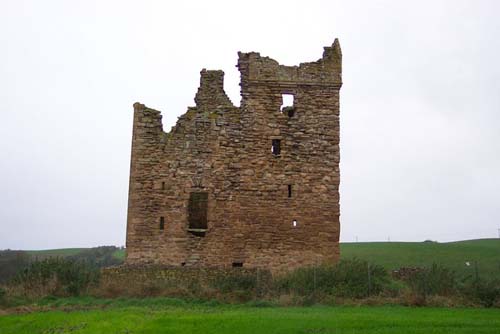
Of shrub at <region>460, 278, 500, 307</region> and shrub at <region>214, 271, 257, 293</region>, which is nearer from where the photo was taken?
shrub at <region>460, 278, 500, 307</region>

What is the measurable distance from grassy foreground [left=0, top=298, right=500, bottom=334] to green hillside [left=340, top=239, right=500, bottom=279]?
1454 centimetres

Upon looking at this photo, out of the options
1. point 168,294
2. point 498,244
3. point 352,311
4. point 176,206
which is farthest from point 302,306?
point 498,244

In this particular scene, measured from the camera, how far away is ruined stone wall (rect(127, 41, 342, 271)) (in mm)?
20828

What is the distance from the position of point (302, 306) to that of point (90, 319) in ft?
17.8

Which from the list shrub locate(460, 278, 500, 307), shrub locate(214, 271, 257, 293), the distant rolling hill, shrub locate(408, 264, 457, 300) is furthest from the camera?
the distant rolling hill

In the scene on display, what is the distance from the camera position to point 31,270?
1995 cm

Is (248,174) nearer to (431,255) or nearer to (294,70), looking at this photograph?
(294,70)

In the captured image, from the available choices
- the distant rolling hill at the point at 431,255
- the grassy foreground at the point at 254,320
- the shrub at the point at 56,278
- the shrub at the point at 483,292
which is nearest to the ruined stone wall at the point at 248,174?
the shrub at the point at 56,278

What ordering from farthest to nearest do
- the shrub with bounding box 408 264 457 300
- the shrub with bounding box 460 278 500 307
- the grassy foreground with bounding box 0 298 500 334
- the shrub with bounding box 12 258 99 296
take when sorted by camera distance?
1. the shrub with bounding box 12 258 99 296
2. the shrub with bounding box 408 264 457 300
3. the shrub with bounding box 460 278 500 307
4. the grassy foreground with bounding box 0 298 500 334

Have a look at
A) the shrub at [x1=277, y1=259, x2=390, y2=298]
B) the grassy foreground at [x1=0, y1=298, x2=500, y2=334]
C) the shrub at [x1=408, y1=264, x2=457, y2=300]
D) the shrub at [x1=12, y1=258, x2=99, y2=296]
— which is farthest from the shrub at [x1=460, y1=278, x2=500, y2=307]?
the shrub at [x1=12, y1=258, x2=99, y2=296]

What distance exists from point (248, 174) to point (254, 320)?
29.7ft

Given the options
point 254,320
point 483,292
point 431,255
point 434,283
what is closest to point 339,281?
point 434,283

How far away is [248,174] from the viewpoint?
21156 millimetres

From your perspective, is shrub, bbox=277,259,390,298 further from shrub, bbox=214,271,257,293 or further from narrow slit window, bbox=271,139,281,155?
narrow slit window, bbox=271,139,281,155
